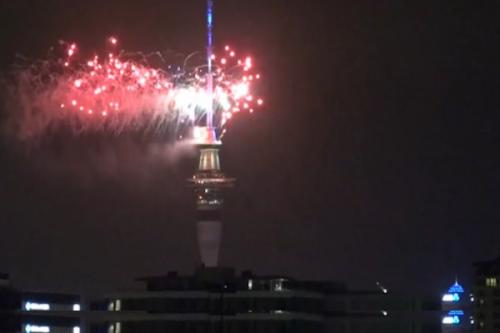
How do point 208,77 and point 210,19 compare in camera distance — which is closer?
point 208,77
